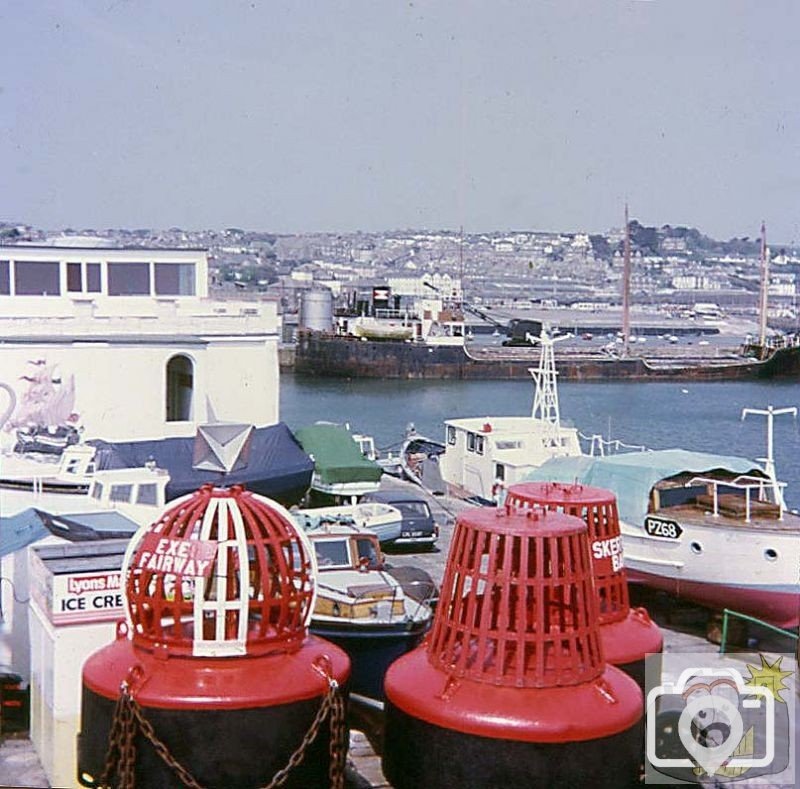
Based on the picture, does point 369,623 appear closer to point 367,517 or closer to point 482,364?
point 367,517

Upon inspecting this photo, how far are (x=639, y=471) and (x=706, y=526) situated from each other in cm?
33

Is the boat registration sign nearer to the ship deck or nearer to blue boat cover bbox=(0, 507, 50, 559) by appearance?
the ship deck

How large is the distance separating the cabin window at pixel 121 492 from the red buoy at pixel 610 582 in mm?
1281

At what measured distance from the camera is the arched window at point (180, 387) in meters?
4.83

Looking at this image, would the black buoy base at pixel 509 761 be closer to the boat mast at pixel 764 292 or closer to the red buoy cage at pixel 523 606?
the red buoy cage at pixel 523 606

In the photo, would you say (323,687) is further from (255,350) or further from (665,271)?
(665,271)

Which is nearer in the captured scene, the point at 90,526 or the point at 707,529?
the point at 90,526

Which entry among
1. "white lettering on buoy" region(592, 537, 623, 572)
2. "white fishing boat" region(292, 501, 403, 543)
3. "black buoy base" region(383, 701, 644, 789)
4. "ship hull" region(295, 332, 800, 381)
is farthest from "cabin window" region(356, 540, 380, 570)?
"ship hull" region(295, 332, 800, 381)

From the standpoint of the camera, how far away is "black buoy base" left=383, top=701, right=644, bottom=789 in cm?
234

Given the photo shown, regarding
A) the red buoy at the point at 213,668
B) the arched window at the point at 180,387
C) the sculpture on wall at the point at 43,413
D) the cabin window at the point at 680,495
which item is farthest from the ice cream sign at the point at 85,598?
the cabin window at the point at 680,495

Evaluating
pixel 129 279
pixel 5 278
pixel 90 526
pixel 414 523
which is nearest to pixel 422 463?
pixel 414 523

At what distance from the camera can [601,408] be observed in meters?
11.3

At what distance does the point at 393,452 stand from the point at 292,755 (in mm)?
6171

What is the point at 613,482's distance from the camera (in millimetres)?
4469
